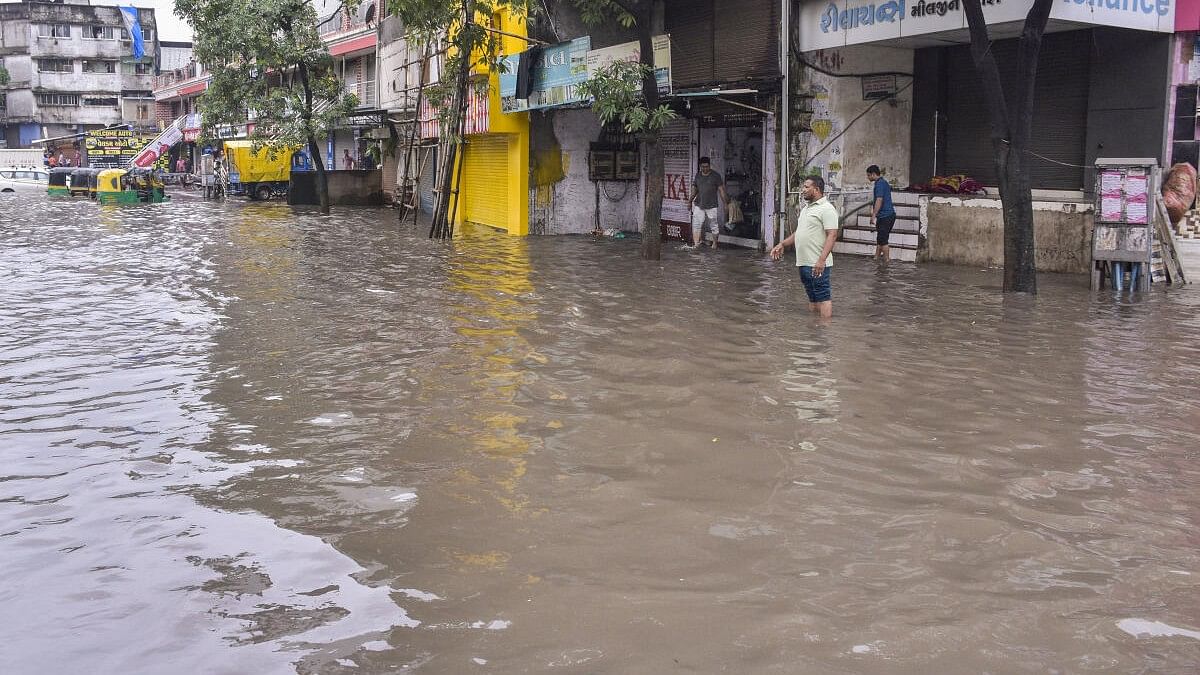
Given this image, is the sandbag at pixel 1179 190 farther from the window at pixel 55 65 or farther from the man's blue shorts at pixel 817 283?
the window at pixel 55 65

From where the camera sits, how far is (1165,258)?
1441cm

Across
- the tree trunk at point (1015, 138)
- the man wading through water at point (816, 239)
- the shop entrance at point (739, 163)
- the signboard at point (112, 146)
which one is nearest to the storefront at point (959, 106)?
the tree trunk at point (1015, 138)

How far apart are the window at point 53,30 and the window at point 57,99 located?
4.32m

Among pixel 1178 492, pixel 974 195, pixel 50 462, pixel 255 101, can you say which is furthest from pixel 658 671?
pixel 255 101

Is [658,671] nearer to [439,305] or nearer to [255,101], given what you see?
[439,305]

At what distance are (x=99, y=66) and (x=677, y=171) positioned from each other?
7044cm

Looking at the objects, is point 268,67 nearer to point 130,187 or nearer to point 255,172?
point 255,172

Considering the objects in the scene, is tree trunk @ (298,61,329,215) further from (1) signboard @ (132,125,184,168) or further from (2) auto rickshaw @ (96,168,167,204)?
(1) signboard @ (132,125,184,168)

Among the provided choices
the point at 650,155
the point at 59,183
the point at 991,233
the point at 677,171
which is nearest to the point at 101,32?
the point at 59,183

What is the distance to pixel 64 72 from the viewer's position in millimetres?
79375

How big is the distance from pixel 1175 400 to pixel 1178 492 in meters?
2.43

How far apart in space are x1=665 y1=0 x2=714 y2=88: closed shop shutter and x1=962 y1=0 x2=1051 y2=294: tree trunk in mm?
7621

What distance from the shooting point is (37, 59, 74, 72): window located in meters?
78.8

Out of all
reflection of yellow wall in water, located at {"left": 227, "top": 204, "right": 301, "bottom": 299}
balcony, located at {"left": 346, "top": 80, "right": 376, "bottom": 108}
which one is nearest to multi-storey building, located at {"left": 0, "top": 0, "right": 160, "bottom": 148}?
balcony, located at {"left": 346, "top": 80, "right": 376, "bottom": 108}
